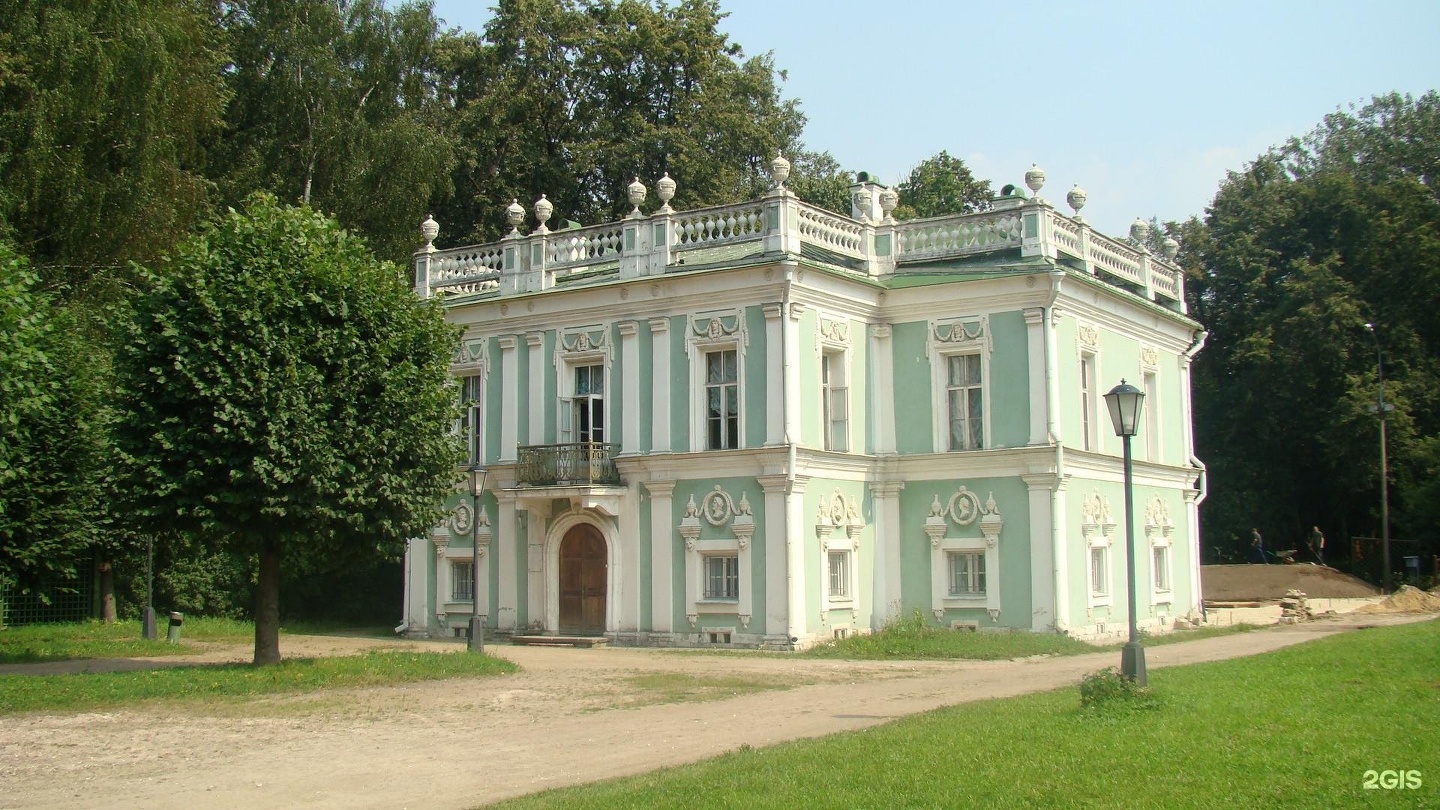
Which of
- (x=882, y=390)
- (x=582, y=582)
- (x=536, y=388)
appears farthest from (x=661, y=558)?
(x=882, y=390)

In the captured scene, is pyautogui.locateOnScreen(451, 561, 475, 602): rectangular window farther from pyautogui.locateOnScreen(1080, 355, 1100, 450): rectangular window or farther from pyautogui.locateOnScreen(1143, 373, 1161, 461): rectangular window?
pyautogui.locateOnScreen(1143, 373, 1161, 461): rectangular window

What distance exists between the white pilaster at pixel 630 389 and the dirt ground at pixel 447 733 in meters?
7.07

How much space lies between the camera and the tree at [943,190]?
4978cm

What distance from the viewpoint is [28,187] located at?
97.6ft

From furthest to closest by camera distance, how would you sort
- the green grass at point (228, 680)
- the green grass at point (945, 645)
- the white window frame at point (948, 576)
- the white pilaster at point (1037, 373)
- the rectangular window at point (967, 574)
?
the rectangular window at point (967, 574), the white window frame at point (948, 576), the white pilaster at point (1037, 373), the green grass at point (945, 645), the green grass at point (228, 680)

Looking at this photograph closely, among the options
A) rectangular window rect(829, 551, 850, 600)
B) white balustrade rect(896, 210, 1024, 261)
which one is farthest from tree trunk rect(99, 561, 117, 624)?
white balustrade rect(896, 210, 1024, 261)

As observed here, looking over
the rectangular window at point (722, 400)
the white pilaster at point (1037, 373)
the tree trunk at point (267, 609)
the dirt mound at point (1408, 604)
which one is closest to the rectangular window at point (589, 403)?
the rectangular window at point (722, 400)

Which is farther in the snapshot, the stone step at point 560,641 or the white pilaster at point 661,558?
the stone step at point 560,641

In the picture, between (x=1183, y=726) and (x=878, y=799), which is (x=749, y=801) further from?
(x=1183, y=726)

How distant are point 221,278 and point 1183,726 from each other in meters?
15.1

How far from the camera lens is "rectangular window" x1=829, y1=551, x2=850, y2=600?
93.4 ft

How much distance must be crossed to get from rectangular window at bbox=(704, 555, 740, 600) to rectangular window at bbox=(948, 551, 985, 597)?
4353 mm

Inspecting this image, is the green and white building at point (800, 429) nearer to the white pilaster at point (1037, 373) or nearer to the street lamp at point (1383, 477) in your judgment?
the white pilaster at point (1037, 373)

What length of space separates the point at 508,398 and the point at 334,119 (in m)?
12.6
